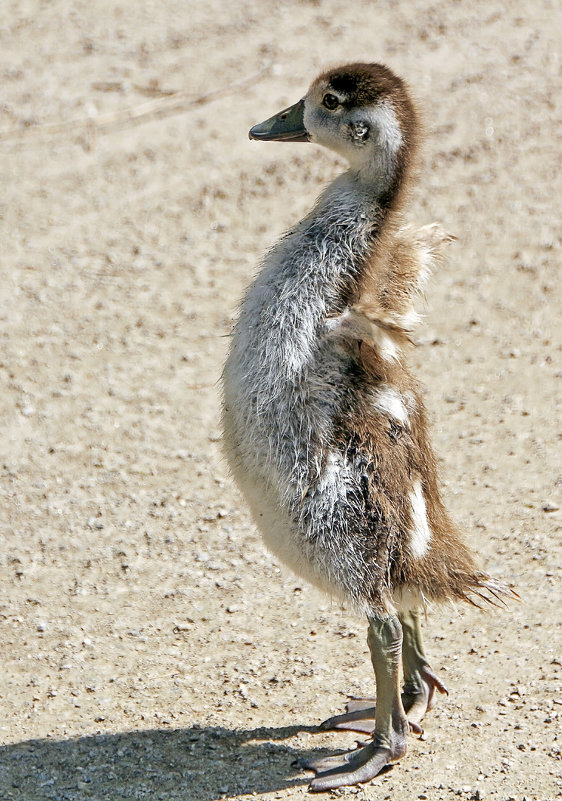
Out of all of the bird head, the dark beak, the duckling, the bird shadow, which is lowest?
the bird shadow

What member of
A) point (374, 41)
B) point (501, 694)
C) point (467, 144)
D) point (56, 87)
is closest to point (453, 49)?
point (374, 41)

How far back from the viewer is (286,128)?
179 inches

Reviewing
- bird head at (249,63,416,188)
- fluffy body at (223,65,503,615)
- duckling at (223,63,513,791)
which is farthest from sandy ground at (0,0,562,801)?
bird head at (249,63,416,188)

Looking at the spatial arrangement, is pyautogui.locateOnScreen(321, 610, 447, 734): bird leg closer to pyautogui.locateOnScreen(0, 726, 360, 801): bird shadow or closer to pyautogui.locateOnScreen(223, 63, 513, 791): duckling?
pyautogui.locateOnScreen(0, 726, 360, 801): bird shadow

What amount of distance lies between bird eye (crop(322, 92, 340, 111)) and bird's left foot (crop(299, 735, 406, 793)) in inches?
90.7

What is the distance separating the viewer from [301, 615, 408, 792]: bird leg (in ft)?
13.8

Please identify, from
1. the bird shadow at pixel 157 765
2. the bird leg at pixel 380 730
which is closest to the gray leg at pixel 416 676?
the bird leg at pixel 380 730

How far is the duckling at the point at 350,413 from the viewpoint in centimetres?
404

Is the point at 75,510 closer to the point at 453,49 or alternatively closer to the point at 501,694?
the point at 501,694

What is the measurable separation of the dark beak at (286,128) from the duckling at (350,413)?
142 mm

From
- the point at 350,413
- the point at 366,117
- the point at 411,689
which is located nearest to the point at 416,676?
the point at 411,689

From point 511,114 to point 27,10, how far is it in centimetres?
461

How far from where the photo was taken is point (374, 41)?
1048 centimetres

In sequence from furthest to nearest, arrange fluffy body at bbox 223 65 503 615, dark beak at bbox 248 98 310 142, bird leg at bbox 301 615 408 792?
dark beak at bbox 248 98 310 142
bird leg at bbox 301 615 408 792
fluffy body at bbox 223 65 503 615
